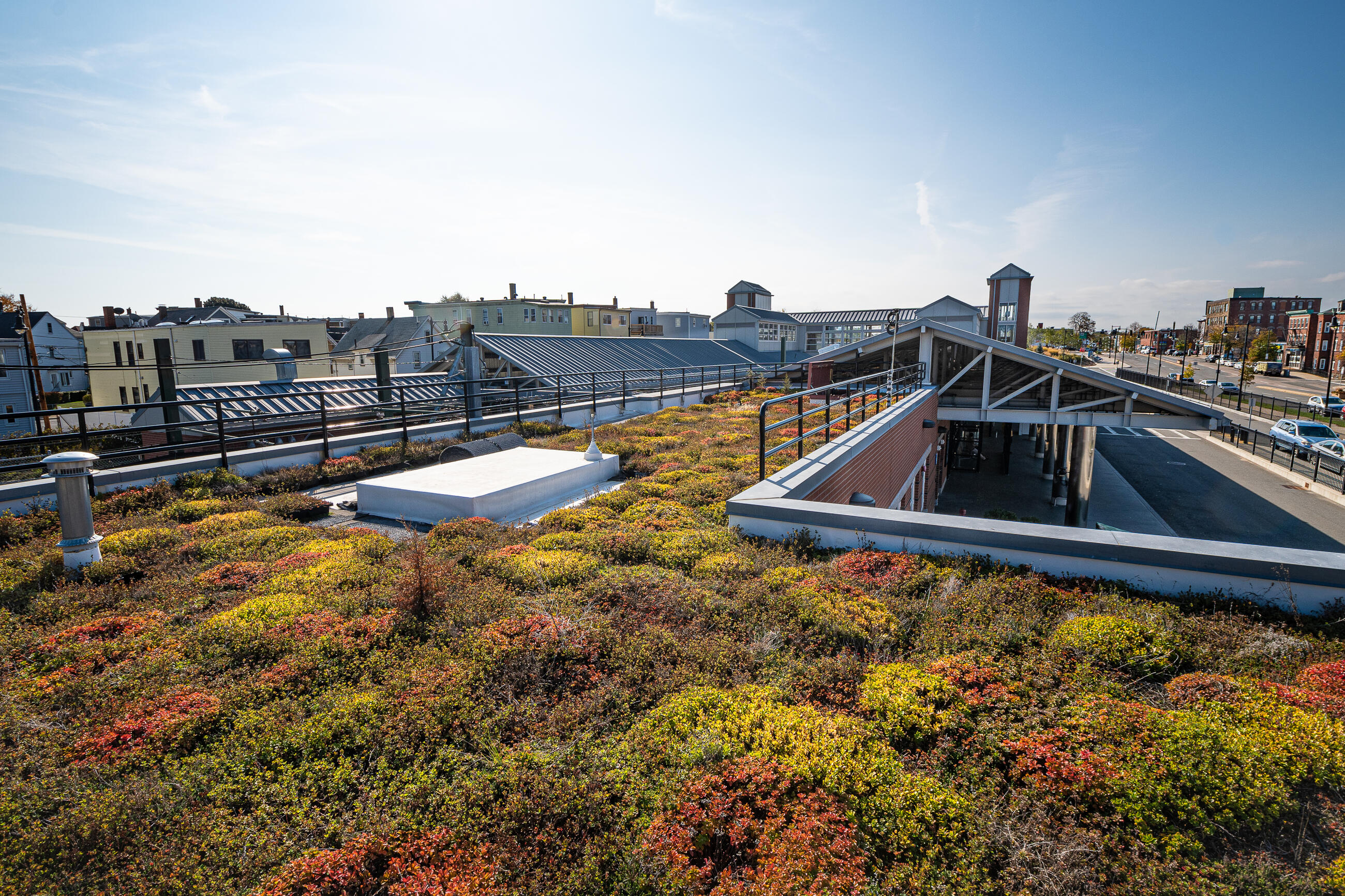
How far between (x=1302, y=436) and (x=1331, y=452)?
3925 mm

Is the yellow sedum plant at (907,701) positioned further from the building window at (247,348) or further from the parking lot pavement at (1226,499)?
the building window at (247,348)

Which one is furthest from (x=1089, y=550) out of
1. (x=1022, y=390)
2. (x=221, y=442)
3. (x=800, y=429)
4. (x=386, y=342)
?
(x=386, y=342)

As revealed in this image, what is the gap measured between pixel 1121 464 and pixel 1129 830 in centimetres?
3966

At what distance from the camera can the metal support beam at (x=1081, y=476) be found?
883 inches

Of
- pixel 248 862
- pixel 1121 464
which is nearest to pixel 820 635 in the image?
pixel 248 862

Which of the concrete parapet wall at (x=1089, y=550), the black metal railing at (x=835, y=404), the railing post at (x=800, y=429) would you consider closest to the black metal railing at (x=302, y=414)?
the black metal railing at (x=835, y=404)

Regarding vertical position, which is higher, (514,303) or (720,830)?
(514,303)

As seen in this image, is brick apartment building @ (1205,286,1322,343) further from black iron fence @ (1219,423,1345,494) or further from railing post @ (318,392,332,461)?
railing post @ (318,392,332,461)

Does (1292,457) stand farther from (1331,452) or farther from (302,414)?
(302,414)

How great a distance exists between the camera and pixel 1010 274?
35.4m

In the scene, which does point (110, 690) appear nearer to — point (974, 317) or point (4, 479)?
point (4, 479)

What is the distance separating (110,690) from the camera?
12.5ft

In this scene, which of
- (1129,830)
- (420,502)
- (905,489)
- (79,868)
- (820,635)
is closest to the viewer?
(79,868)

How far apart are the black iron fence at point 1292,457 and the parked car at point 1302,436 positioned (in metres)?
0.09
